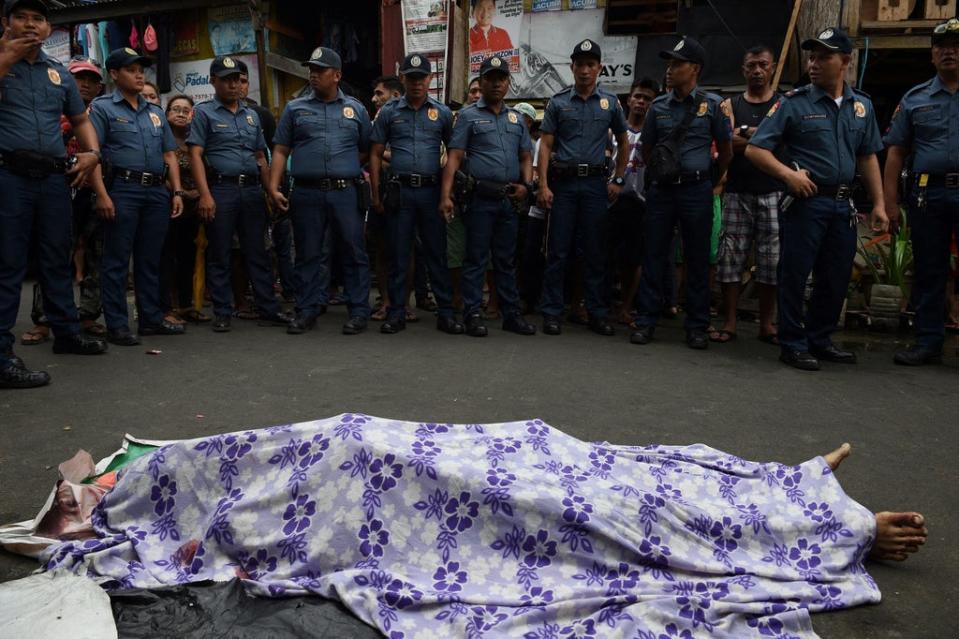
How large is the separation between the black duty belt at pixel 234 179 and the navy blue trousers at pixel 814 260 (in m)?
4.29

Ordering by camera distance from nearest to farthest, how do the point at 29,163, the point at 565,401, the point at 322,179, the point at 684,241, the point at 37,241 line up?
the point at 565,401 < the point at 29,163 < the point at 37,241 < the point at 684,241 < the point at 322,179

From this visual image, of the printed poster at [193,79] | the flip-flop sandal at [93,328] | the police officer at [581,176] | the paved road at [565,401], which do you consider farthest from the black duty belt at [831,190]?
the printed poster at [193,79]

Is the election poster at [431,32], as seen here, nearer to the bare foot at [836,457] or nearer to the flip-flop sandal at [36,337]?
the flip-flop sandal at [36,337]

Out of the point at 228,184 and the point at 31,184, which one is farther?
the point at 228,184

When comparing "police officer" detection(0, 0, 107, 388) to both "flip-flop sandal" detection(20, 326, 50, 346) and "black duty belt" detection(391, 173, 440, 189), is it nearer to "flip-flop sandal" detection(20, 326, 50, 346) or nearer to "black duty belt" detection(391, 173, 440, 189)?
"flip-flop sandal" detection(20, 326, 50, 346)

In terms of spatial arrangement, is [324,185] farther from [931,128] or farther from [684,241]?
[931,128]

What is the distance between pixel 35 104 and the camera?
15.3 feet

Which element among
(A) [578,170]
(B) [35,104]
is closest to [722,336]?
(A) [578,170]

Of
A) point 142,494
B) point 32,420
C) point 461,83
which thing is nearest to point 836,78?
point 142,494

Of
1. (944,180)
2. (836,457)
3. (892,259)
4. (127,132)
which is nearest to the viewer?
(836,457)

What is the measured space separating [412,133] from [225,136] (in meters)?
1.55

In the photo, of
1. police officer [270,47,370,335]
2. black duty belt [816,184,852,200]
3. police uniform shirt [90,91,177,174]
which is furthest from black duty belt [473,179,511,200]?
police uniform shirt [90,91,177,174]

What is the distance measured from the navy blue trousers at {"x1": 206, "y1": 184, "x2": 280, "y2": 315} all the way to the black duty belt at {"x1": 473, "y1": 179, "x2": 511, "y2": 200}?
190cm

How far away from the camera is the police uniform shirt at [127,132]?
5.64m
